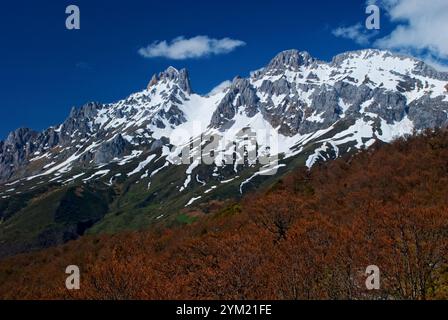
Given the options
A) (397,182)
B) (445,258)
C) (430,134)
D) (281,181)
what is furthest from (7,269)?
(445,258)

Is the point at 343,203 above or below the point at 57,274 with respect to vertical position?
above

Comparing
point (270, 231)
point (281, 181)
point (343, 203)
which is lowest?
point (270, 231)

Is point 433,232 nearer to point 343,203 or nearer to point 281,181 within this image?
point 343,203

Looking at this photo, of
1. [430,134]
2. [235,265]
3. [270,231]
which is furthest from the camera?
[430,134]

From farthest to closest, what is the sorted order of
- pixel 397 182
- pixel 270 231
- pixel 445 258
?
pixel 397 182
pixel 270 231
pixel 445 258

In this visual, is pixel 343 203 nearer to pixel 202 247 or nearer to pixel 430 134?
pixel 202 247

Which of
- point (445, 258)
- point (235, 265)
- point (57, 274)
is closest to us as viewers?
point (445, 258)
